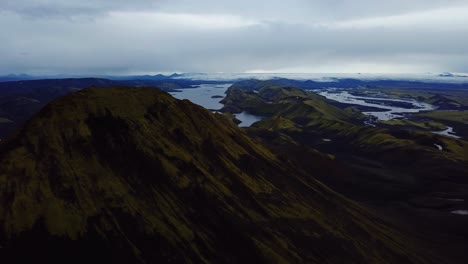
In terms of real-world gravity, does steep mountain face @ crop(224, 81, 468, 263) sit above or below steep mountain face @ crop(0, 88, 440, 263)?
below

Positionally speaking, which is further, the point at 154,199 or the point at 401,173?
the point at 401,173

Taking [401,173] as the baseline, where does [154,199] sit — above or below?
above

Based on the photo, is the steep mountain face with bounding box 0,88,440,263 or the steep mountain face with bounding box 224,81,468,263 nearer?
the steep mountain face with bounding box 0,88,440,263

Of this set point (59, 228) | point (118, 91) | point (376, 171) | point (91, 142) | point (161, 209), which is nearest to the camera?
point (59, 228)

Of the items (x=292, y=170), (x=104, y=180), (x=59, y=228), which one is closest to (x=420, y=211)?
(x=292, y=170)

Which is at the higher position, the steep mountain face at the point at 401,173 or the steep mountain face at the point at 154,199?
the steep mountain face at the point at 154,199

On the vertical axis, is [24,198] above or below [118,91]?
below

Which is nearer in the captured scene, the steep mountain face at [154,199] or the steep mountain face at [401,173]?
the steep mountain face at [154,199]

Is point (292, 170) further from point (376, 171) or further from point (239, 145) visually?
point (376, 171)
